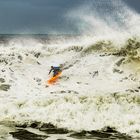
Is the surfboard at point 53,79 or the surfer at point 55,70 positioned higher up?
the surfer at point 55,70

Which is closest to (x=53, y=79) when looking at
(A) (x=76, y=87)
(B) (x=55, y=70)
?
(B) (x=55, y=70)

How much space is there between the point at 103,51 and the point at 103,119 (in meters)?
9.14

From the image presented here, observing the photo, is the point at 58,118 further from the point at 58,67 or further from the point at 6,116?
the point at 58,67

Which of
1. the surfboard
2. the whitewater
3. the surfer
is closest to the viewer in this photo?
the whitewater

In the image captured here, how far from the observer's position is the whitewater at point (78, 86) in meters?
12.0

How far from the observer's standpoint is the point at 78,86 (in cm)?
1583

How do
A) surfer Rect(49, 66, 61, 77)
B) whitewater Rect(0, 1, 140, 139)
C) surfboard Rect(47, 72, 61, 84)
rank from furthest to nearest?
surfer Rect(49, 66, 61, 77), surfboard Rect(47, 72, 61, 84), whitewater Rect(0, 1, 140, 139)

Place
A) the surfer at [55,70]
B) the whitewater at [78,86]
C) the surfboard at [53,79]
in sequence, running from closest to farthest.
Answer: the whitewater at [78,86]
the surfboard at [53,79]
the surfer at [55,70]

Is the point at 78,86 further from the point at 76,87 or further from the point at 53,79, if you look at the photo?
the point at 53,79

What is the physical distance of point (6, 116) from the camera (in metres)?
12.5

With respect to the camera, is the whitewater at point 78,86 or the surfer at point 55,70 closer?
the whitewater at point 78,86

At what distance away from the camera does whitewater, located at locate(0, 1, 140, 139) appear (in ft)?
39.3

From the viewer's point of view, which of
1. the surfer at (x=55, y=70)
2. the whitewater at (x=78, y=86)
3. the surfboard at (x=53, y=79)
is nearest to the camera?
the whitewater at (x=78, y=86)

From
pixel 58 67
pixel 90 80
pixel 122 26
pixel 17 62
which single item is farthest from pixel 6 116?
pixel 122 26
